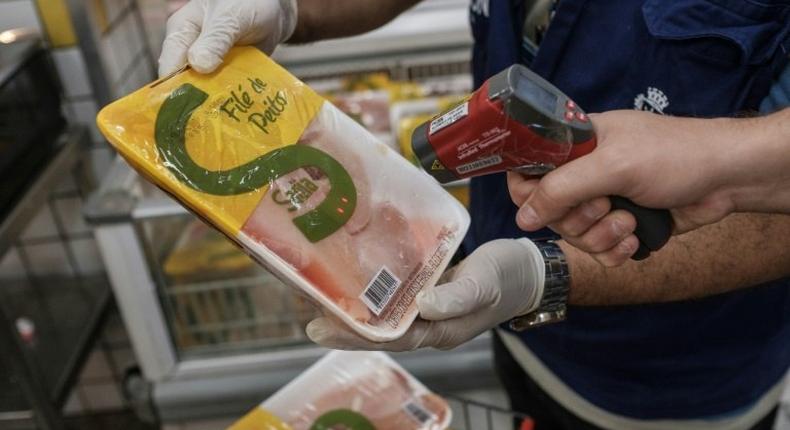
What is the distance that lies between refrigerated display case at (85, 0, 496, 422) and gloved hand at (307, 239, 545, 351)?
0.74 meters

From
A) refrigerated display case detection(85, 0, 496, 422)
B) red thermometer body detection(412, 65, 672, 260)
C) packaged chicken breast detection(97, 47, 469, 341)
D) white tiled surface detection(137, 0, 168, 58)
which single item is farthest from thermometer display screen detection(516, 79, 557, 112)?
white tiled surface detection(137, 0, 168, 58)

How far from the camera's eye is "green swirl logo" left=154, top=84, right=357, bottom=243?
875 mm

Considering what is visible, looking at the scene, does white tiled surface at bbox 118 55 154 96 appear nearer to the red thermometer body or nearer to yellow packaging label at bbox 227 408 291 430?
yellow packaging label at bbox 227 408 291 430

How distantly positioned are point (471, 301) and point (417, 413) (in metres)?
0.43

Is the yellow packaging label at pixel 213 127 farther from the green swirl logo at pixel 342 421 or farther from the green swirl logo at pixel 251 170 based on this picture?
the green swirl logo at pixel 342 421

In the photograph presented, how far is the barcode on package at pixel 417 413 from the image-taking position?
1312 millimetres

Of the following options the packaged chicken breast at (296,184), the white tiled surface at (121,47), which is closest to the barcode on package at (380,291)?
the packaged chicken breast at (296,184)

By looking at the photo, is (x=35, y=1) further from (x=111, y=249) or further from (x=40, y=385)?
(x=40, y=385)

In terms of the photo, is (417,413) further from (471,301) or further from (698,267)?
(698,267)

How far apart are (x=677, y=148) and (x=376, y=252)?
0.37 meters

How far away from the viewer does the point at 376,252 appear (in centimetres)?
97

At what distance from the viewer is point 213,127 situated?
91 cm

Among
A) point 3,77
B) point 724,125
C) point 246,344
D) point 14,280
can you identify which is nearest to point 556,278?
point 724,125

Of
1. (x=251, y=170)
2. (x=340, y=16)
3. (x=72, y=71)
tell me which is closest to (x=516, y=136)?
(x=251, y=170)
